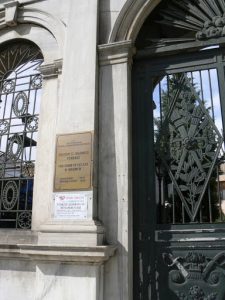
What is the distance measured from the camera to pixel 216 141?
195 inches

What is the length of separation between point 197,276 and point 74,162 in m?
2.25

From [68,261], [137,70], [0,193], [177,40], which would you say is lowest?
[68,261]

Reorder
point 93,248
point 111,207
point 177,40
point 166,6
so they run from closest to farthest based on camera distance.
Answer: point 93,248 < point 111,207 < point 177,40 < point 166,6

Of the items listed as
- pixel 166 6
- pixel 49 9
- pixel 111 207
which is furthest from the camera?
pixel 49 9

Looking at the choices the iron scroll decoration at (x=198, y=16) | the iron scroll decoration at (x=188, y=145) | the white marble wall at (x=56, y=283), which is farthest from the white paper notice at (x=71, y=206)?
the iron scroll decoration at (x=198, y=16)

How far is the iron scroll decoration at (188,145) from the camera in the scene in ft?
16.0

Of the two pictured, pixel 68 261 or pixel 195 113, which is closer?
pixel 68 261

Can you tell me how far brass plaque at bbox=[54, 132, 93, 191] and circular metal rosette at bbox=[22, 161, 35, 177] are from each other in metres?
0.96

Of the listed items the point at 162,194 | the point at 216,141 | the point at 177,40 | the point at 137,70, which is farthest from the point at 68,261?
the point at 177,40

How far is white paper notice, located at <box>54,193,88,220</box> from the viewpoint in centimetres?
473

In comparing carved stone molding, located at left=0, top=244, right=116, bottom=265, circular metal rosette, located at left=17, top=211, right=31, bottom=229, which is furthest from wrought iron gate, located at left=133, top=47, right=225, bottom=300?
circular metal rosette, located at left=17, top=211, right=31, bottom=229

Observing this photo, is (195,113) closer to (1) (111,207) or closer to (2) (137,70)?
(2) (137,70)

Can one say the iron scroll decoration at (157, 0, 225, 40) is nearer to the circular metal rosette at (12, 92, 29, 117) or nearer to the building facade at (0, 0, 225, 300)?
the building facade at (0, 0, 225, 300)

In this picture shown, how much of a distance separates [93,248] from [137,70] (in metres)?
2.92
